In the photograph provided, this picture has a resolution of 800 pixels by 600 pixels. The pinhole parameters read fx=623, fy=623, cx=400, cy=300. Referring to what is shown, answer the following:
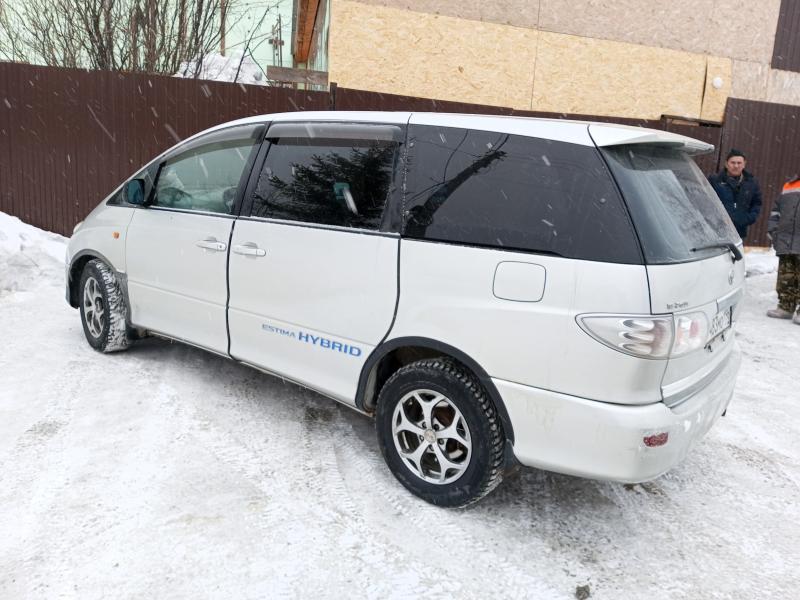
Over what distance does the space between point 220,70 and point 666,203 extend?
46.1ft

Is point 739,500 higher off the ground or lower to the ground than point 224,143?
lower

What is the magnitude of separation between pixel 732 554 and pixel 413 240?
1949 mm

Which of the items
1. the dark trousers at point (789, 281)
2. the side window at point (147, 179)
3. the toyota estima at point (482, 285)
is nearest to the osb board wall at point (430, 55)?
the dark trousers at point (789, 281)

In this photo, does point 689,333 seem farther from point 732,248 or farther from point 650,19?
point 650,19

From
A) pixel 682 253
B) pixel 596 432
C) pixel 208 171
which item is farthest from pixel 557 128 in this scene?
pixel 208 171

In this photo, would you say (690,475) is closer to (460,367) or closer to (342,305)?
(460,367)

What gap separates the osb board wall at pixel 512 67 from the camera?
30.2ft

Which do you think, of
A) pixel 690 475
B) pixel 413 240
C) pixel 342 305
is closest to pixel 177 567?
pixel 342 305

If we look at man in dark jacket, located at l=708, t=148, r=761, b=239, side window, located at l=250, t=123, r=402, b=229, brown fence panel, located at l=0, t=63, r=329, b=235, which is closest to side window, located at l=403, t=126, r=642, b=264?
side window, located at l=250, t=123, r=402, b=229

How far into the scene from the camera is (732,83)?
36.3 feet

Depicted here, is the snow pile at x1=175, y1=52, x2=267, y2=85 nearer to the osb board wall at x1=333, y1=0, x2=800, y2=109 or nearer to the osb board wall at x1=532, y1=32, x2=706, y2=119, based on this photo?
the osb board wall at x1=333, y1=0, x2=800, y2=109

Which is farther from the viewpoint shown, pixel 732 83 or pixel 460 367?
pixel 732 83

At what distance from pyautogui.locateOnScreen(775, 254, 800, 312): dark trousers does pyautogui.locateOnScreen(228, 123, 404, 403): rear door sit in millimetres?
5841

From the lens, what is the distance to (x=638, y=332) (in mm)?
2307
